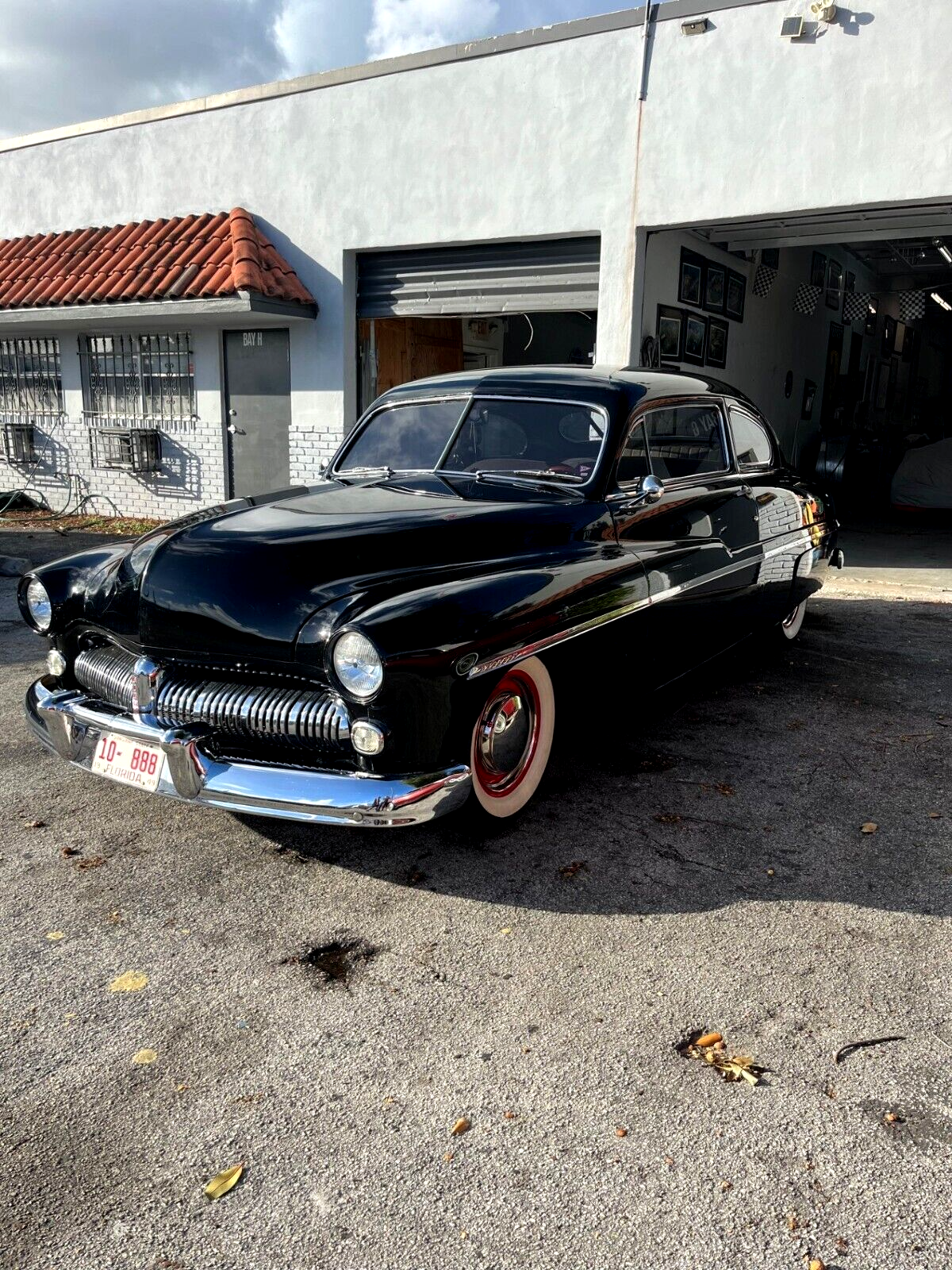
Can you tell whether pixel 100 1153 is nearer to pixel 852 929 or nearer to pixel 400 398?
pixel 852 929

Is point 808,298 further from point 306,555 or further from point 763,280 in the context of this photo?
point 306,555

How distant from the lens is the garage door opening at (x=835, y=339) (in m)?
9.58

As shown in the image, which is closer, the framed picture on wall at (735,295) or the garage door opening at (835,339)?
the garage door opening at (835,339)

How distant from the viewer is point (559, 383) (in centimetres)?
431

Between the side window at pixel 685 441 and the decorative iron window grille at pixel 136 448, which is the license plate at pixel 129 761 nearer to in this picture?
the side window at pixel 685 441

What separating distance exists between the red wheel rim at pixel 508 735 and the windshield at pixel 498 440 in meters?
1.09

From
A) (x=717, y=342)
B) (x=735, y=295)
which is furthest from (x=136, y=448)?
(x=735, y=295)

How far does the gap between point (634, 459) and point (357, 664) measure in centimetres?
191

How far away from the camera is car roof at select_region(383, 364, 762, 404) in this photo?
426 cm

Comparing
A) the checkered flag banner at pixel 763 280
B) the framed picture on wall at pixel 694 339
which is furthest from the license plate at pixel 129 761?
the checkered flag banner at pixel 763 280

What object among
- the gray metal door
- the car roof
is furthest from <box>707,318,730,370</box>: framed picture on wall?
the car roof

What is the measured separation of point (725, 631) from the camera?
4.80 meters

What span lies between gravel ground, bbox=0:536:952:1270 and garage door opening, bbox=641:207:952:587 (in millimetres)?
6784

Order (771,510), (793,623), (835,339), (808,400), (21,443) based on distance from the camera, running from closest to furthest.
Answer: (771,510) < (793,623) < (21,443) < (808,400) < (835,339)
